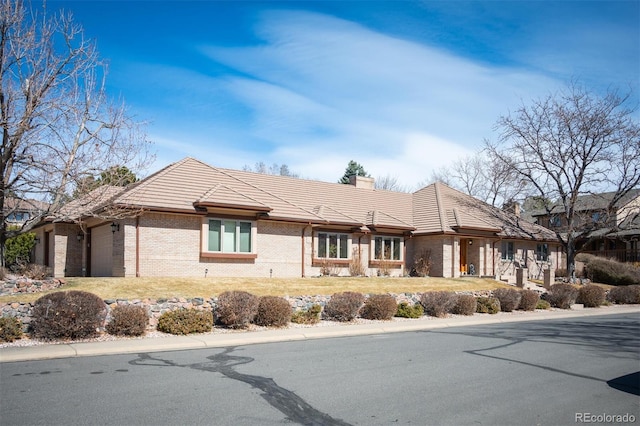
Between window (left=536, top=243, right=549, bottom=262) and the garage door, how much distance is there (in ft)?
101

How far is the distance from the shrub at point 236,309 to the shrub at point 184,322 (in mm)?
729

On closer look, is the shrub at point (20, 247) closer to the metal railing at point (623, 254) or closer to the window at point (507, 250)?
the window at point (507, 250)

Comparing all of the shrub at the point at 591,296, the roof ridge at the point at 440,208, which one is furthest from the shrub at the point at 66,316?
the shrub at the point at 591,296

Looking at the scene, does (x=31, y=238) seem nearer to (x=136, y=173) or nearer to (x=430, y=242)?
(x=136, y=173)

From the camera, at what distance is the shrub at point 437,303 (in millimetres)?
22141

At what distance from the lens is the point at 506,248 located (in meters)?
38.4

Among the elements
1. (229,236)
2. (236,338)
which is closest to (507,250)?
(229,236)

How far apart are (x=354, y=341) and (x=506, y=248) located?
86.4ft

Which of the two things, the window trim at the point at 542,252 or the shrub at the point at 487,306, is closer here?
the shrub at the point at 487,306

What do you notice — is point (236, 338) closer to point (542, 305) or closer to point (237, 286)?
point (237, 286)

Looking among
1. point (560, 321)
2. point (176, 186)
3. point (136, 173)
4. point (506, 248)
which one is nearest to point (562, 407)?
point (560, 321)

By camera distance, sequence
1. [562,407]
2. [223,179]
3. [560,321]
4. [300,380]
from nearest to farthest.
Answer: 1. [562,407]
2. [300,380]
3. [560,321]
4. [223,179]

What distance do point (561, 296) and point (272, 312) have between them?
17.0m

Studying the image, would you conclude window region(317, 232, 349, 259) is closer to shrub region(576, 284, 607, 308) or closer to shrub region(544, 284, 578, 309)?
shrub region(544, 284, 578, 309)
